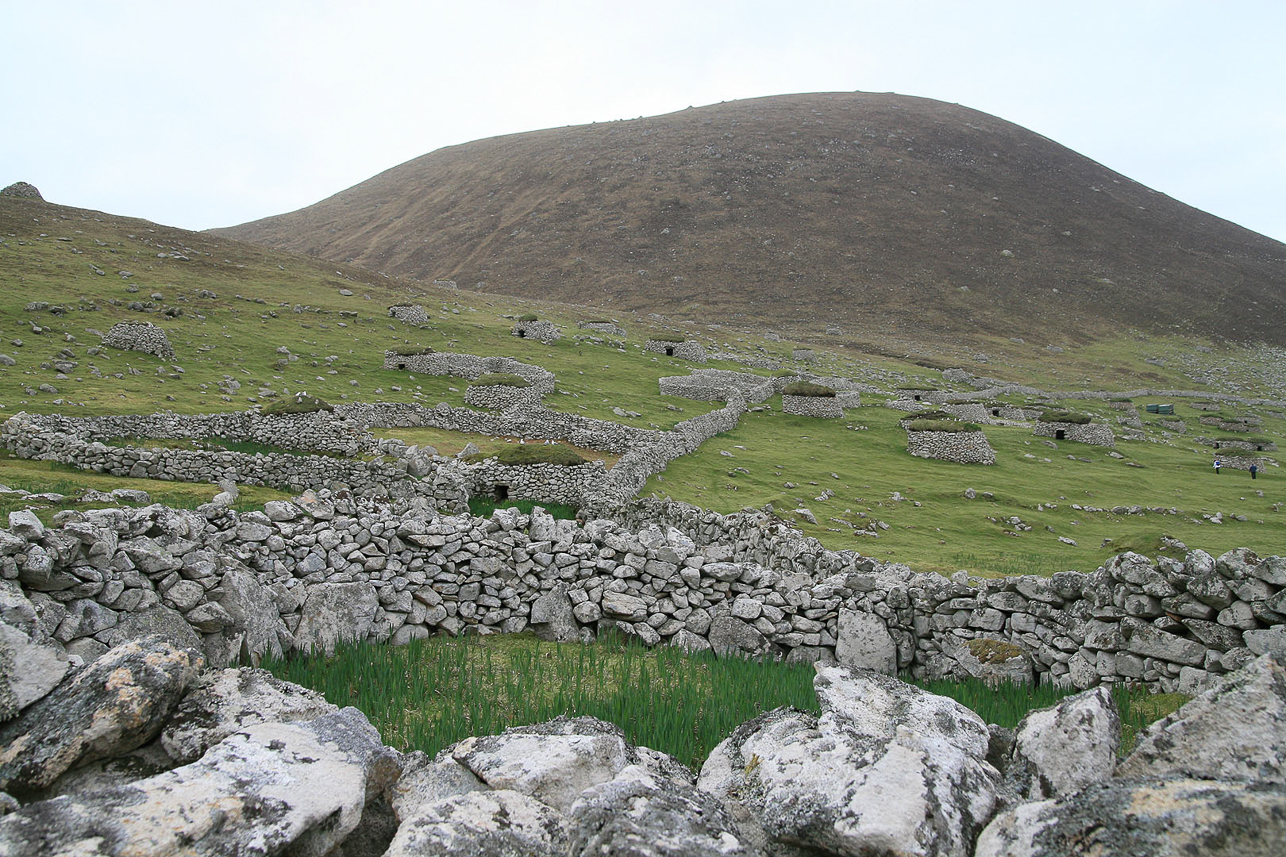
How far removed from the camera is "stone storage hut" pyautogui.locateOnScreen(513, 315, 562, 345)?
176 feet

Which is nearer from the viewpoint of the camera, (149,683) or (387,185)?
(149,683)

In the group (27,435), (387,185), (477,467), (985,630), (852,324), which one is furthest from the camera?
(387,185)

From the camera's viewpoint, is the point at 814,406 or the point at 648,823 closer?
the point at 648,823

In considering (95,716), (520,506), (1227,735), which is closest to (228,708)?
(95,716)

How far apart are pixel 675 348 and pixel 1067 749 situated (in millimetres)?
53628

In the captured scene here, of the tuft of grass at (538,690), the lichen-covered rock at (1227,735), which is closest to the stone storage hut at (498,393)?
the tuft of grass at (538,690)

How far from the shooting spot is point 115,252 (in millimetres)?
52719

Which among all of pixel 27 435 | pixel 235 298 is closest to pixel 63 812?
pixel 27 435

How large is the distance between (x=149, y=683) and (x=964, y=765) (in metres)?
5.28

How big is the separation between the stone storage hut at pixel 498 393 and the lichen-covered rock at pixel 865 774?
102 ft

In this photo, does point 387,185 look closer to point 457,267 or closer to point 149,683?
point 457,267

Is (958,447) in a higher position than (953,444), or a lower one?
lower

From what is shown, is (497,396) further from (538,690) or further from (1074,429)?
(1074,429)

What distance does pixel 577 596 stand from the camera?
10727 millimetres
